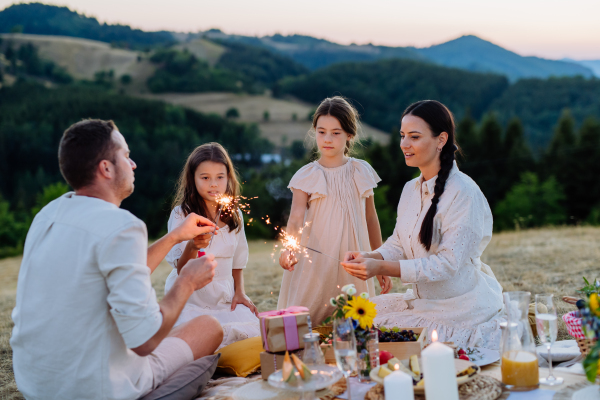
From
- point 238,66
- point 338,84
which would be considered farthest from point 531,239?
point 238,66

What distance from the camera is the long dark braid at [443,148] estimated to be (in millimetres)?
3994

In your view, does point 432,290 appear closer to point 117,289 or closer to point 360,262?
point 360,262

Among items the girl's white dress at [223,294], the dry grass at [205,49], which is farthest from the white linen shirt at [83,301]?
the dry grass at [205,49]

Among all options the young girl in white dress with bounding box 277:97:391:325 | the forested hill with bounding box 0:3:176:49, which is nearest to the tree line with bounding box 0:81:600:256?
the young girl in white dress with bounding box 277:97:391:325

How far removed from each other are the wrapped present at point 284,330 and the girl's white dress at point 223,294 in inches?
48.3

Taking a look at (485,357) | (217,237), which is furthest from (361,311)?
(217,237)

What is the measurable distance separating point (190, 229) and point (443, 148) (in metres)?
2.05

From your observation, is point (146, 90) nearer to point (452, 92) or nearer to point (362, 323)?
point (452, 92)

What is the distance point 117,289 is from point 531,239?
36.2ft

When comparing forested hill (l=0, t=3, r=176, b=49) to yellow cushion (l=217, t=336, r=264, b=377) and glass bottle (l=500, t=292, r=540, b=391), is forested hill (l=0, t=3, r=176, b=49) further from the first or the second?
glass bottle (l=500, t=292, r=540, b=391)

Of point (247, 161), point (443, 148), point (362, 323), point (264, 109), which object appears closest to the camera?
point (362, 323)

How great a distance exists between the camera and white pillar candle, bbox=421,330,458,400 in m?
2.49

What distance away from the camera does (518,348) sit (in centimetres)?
283

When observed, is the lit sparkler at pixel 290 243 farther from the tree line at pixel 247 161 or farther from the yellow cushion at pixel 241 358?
the tree line at pixel 247 161
